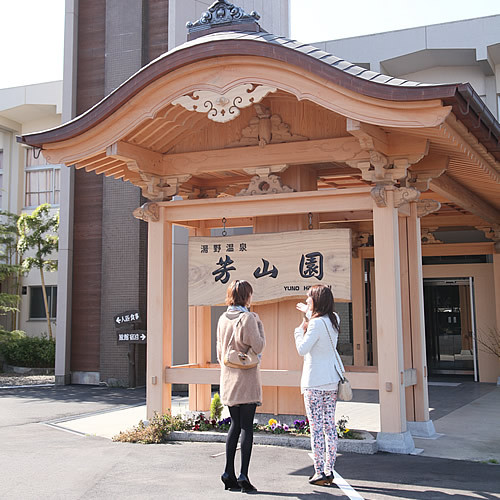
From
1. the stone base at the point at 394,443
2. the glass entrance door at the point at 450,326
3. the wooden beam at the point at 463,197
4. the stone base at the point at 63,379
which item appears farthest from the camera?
the stone base at the point at 63,379

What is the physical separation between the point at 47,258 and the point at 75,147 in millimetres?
15565

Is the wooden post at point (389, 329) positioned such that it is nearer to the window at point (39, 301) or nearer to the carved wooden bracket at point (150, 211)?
the carved wooden bracket at point (150, 211)

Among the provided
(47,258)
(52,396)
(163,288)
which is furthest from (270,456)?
(47,258)

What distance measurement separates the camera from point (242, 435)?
5.76 metres

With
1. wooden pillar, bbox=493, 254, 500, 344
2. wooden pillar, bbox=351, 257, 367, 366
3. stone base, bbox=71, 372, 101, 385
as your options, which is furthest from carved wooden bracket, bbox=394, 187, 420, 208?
stone base, bbox=71, 372, 101, 385

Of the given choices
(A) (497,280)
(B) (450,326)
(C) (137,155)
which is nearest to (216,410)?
(C) (137,155)

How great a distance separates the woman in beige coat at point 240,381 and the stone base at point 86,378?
10.8 m

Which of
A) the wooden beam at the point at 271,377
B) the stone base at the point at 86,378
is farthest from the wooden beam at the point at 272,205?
the stone base at the point at 86,378

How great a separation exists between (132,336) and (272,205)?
7.98 m

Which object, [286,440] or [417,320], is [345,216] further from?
[286,440]

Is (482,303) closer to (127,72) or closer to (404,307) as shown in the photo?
(404,307)

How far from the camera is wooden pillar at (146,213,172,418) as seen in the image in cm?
870

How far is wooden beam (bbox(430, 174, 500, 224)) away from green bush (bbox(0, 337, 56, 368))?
43.6 ft

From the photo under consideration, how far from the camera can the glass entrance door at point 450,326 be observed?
1570cm
